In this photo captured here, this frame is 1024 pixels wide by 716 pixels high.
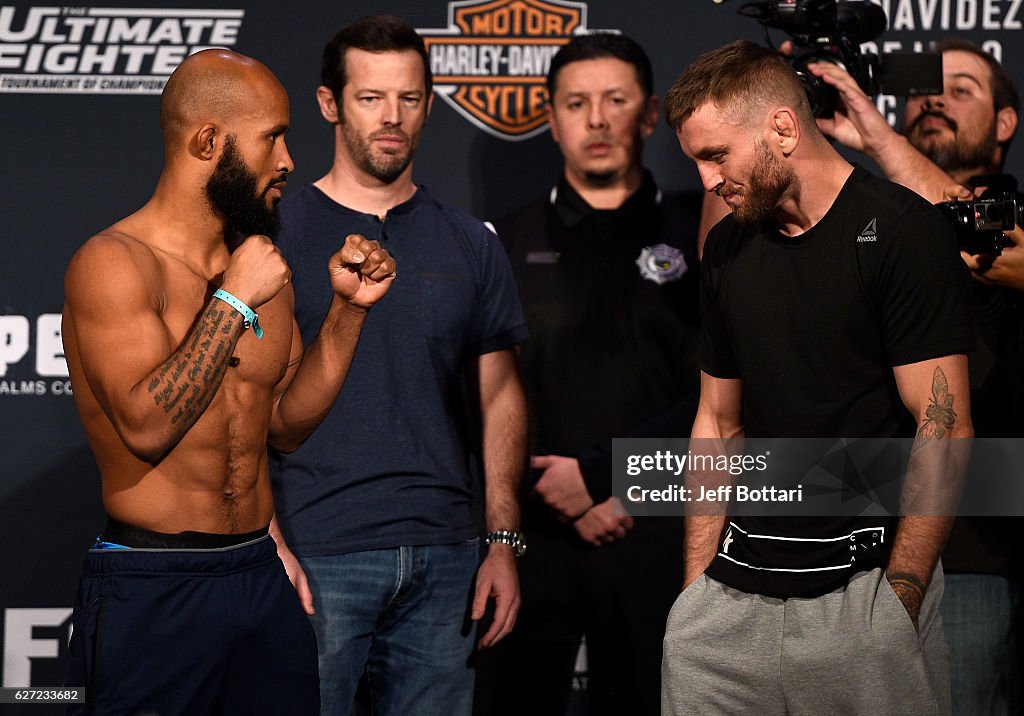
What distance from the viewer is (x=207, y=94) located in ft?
7.72

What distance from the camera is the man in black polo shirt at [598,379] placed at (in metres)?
3.26

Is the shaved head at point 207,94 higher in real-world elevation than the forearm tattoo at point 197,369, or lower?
higher

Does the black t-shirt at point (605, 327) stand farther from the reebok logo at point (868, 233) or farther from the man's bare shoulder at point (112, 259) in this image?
the man's bare shoulder at point (112, 259)

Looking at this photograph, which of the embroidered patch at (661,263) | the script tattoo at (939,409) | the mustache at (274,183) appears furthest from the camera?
the embroidered patch at (661,263)

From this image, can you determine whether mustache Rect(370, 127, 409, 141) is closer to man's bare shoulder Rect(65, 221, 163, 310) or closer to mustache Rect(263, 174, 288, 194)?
mustache Rect(263, 174, 288, 194)

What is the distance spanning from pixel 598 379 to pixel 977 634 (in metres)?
1.13

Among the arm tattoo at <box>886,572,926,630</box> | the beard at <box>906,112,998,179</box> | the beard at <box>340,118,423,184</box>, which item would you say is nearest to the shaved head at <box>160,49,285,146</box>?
the beard at <box>340,118,423,184</box>

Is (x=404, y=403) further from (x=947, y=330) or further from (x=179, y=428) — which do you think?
(x=947, y=330)

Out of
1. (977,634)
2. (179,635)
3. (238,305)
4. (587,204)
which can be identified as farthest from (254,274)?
(977,634)

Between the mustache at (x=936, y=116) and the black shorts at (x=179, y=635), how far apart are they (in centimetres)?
213

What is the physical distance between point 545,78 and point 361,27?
74 centimetres

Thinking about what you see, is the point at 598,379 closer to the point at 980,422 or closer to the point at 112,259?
the point at 980,422

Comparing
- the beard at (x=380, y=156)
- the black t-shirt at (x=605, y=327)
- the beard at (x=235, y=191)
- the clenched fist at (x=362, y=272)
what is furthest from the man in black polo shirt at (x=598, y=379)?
the beard at (x=235, y=191)

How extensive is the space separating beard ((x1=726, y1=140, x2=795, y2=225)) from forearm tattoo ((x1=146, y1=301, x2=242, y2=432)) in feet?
3.31
